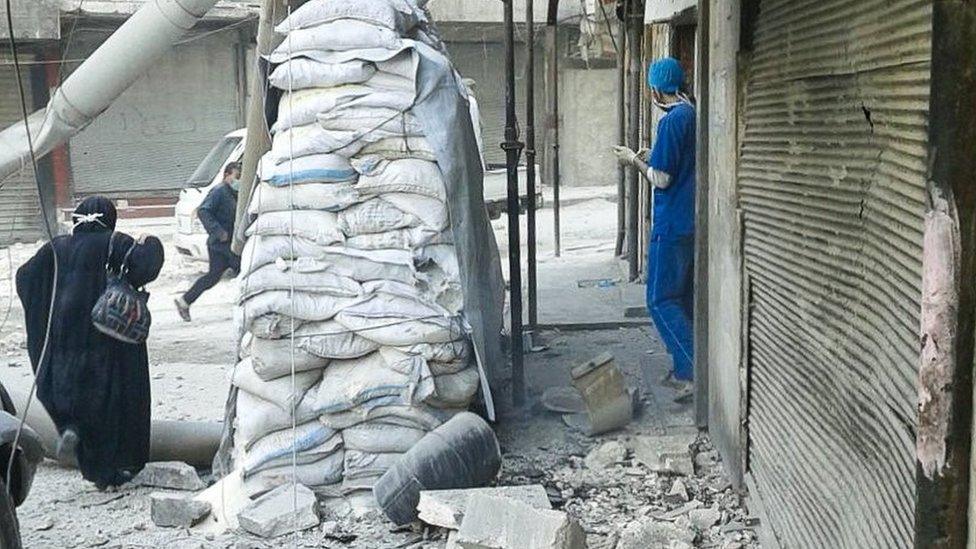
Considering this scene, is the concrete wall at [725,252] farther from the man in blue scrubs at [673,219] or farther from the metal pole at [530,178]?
the metal pole at [530,178]

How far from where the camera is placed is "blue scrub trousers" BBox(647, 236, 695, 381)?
5988mm

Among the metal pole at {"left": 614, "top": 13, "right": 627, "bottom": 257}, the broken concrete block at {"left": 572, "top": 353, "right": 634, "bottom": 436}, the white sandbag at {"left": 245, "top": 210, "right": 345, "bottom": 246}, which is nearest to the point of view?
the white sandbag at {"left": 245, "top": 210, "right": 345, "bottom": 246}

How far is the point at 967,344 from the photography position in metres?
1.84

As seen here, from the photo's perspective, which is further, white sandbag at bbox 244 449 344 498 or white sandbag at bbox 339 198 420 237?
white sandbag at bbox 339 198 420 237

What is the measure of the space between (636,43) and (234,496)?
19.7ft

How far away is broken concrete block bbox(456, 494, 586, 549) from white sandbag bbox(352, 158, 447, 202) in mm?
1501

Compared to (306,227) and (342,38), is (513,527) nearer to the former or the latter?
(306,227)

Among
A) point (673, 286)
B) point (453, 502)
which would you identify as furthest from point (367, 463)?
point (673, 286)

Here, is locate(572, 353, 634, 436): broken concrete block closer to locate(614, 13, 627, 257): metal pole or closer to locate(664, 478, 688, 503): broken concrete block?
locate(664, 478, 688, 503): broken concrete block

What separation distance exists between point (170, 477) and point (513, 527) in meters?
2.07

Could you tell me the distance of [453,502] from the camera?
423cm

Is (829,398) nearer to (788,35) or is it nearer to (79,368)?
(788,35)

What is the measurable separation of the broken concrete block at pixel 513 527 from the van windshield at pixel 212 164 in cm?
952

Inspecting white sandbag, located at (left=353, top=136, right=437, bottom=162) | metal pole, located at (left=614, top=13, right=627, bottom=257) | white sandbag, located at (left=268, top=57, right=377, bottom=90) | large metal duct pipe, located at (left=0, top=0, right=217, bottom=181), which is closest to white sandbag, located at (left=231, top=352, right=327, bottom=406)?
white sandbag, located at (left=353, top=136, right=437, bottom=162)
